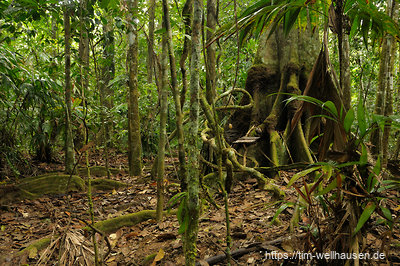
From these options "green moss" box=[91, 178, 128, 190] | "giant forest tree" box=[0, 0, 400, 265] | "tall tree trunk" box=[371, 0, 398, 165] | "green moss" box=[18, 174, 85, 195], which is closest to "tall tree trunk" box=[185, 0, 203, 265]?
"giant forest tree" box=[0, 0, 400, 265]

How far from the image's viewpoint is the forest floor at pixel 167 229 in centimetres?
203

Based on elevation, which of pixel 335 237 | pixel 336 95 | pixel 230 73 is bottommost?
pixel 335 237

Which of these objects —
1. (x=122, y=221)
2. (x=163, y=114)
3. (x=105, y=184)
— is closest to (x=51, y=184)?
(x=105, y=184)

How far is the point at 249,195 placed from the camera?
3.75m

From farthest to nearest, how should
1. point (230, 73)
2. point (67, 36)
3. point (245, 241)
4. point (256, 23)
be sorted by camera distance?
point (230, 73)
point (67, 36)
point (245, 241)
point (256, 23)

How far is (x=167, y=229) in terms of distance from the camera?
3102mm

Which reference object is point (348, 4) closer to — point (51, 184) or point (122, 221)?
point (122, 221)

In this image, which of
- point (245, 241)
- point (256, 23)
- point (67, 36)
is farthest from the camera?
point (67, 36)

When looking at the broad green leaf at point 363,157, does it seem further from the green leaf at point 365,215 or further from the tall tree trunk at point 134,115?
the tall tree trunk at point 134,115


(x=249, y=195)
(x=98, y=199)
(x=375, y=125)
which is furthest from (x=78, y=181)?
(x=375, y=125)

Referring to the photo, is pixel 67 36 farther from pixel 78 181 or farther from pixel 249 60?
pixel 249 60

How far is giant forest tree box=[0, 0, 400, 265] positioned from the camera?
1.58m

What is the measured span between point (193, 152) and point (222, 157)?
4.38ft

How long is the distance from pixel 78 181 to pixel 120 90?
408cm
